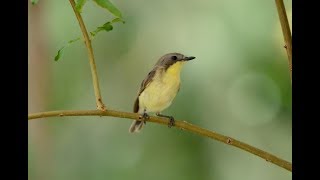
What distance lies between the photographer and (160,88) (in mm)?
1677

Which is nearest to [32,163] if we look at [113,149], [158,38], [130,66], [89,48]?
[113,149]

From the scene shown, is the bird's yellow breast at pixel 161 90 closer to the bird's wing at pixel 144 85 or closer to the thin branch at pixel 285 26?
the bird's wing at pixel 144 85

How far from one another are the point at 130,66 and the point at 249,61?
0.67 metres

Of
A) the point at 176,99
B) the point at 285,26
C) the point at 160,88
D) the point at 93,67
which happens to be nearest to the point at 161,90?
the point at 160,88

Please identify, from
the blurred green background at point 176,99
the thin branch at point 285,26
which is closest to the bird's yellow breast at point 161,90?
the thin branch at point 285,26

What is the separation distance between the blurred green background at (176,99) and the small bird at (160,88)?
1.03 m

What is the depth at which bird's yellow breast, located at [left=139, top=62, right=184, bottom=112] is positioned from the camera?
1659mm

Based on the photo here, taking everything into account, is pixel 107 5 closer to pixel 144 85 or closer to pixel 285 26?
pixel 285 26

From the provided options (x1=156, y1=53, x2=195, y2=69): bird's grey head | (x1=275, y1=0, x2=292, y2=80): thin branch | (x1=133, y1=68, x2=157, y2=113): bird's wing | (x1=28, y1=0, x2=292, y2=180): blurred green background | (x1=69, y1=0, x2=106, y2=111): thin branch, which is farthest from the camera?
(x1=28, y1=0, x2=292, y2=180): blurred green background

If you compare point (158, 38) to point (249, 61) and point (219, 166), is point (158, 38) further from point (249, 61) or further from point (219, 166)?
point (219, 166)

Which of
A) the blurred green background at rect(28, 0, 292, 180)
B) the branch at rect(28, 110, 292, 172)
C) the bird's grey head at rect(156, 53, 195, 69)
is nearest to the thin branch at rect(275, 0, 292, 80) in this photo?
the branch at rect(28, 110, 292, 172)

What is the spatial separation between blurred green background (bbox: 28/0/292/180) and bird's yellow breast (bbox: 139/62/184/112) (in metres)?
1.04

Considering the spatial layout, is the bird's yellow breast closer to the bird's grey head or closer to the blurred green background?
the bird's grey head

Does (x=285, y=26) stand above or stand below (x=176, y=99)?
above
